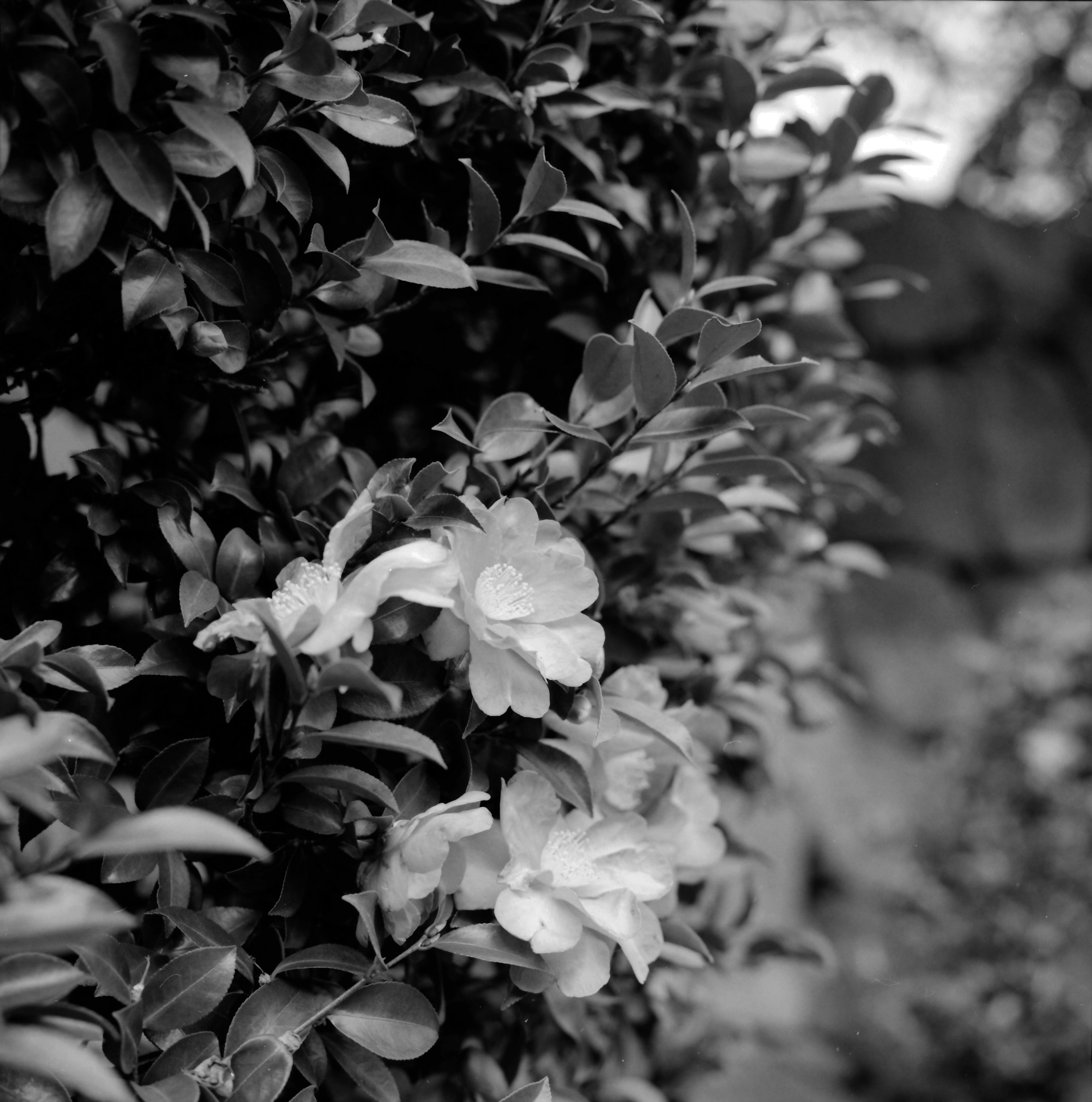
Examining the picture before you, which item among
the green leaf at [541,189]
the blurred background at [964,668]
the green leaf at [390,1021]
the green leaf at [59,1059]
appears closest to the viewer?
the green leaf at [59,1059]

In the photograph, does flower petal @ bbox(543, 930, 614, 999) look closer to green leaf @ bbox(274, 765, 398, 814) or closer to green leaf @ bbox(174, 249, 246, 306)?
green leaf @ bbox(274, 765, 398, 814)

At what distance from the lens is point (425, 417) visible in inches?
36.5

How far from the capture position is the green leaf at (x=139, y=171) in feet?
1.94

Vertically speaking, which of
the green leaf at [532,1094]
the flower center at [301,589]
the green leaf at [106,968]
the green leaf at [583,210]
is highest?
the green leaf at [583,210]

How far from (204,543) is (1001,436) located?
3617mm

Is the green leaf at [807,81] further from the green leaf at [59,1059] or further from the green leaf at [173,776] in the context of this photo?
the green leaf at [59,1059]

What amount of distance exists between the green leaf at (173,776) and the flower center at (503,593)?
0.67 feet

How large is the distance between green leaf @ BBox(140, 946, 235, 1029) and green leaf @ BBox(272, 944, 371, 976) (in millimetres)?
41

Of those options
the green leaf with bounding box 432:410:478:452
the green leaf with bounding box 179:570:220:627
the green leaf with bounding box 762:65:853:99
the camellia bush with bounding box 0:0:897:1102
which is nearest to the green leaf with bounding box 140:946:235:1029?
the camellia bush with bounding box 0:0:897:1102

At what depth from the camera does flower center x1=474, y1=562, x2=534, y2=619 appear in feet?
2.25

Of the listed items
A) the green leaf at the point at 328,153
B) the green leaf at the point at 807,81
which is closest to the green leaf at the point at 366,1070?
the green leaf at the point at 328,153

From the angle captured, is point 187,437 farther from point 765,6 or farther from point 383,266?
point 765,6

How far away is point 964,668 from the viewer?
3.61 m

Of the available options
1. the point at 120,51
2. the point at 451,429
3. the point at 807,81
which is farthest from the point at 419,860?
the point at 807,81
